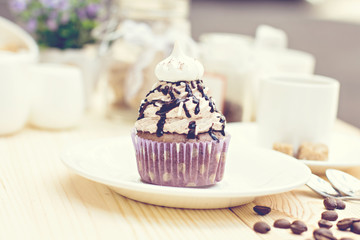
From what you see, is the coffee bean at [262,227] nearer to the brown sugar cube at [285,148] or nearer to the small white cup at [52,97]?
the brown sugar cube at [285,148]

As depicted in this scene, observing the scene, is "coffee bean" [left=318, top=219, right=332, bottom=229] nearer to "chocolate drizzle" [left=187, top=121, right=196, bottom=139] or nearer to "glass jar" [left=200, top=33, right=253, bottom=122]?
"chocolate drizzle" [left=187, top=121, right=196, bottom=139]

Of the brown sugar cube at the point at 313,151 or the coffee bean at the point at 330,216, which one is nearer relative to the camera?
the coffee bean at the point at 330,216

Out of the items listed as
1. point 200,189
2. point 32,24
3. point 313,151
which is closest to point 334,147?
point 313,151

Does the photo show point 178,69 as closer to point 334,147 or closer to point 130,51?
point 334,147

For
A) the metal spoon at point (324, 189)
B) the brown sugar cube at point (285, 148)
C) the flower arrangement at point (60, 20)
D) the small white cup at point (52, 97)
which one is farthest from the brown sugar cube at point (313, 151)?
the flower arrangement at point (60, 20)

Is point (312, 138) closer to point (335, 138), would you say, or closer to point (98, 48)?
point (335, 138)

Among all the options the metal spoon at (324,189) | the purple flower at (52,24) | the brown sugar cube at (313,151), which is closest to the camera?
the metal spoon at (324,189)

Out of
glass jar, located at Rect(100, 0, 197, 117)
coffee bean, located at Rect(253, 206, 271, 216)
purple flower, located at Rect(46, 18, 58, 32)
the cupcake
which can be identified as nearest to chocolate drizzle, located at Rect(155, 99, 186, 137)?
the cupcake
